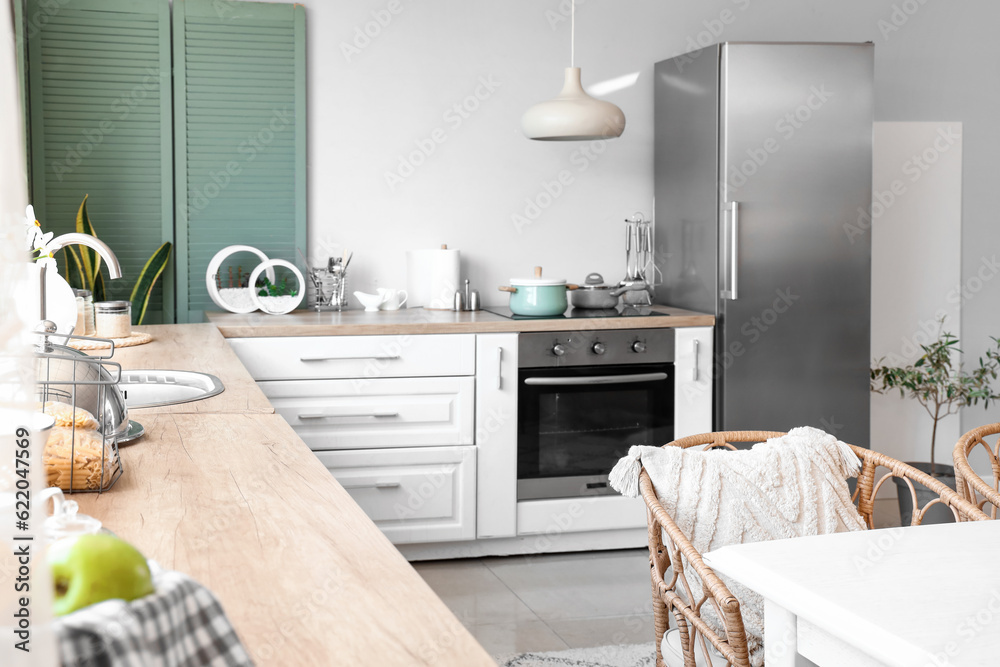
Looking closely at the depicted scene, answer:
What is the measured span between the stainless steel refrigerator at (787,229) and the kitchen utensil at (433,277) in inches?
39.2

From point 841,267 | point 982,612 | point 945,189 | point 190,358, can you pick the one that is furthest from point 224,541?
point 945,189

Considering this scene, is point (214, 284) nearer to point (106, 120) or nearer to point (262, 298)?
point (262, 298)

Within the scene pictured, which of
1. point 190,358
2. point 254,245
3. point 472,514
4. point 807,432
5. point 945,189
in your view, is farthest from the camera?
point 945,189

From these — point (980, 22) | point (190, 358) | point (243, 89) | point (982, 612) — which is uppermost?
point (980, 22)

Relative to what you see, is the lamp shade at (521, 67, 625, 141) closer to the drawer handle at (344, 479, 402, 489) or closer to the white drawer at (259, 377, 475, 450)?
the white drawer at (259, 377, 475, 450)

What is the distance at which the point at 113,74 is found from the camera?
11.0ft

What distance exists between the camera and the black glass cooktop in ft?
11.2

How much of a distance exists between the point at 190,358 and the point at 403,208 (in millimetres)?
1502

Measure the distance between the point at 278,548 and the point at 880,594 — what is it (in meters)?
0.67

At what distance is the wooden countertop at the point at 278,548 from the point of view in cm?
70

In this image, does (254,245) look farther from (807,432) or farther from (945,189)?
(945,189)

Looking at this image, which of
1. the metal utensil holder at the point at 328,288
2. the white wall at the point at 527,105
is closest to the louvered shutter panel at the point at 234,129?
the white wall at the point at 527,105

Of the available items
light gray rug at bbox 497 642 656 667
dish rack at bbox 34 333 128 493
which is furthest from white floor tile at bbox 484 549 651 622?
dish rack at bbox 34 333 128 493

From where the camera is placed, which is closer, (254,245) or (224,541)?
(224,541)
